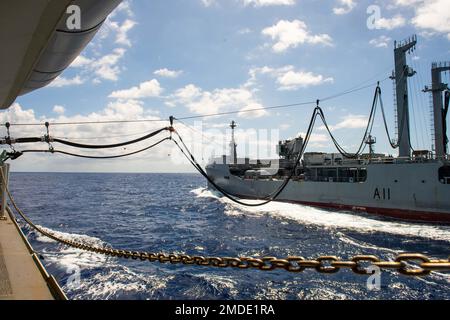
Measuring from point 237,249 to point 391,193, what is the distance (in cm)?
1882

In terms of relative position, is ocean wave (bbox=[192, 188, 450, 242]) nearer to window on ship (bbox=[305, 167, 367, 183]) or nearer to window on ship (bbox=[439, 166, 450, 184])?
window on ship (bbox=[439, 166, 450, 184])

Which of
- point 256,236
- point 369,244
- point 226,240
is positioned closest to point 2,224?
point 226,240

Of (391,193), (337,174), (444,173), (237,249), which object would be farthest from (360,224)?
(237,249)

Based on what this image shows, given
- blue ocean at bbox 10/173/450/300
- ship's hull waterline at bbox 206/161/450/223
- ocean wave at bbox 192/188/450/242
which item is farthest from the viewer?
ship's hull waterline at bbox 206/161/450/223

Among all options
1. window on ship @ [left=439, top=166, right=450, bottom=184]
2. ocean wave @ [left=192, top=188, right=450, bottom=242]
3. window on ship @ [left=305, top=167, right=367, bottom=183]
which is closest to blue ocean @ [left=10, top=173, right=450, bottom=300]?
ocean wave @ [left=192, top=188, right=450, bottom=242]

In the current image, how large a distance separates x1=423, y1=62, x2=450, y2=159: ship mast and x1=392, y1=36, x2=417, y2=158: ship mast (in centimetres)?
205

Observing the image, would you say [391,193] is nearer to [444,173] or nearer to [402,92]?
[444,173]

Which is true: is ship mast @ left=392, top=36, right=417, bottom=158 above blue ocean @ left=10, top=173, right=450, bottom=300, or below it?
above

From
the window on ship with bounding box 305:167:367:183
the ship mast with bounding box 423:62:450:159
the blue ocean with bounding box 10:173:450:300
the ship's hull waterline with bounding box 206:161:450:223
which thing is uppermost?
the ship mast with bounding box 423:62:450:159

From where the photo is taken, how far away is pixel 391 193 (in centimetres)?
2698

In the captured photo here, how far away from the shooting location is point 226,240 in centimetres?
1791

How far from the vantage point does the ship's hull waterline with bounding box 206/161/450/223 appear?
2430 centimetres

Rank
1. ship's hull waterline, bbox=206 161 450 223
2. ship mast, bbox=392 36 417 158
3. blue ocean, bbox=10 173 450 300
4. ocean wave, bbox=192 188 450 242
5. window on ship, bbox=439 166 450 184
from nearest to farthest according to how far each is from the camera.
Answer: blue ocean, bbox=10 173 450 300
ocean wave, bbox=192 188 450 242
ship's hull waterline, bbox=206 161 450 223
window on ship, bbox=439 166 450 184
ship mast, bbox=392 36 417 158

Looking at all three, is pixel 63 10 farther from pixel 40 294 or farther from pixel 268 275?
pixel 268 275
